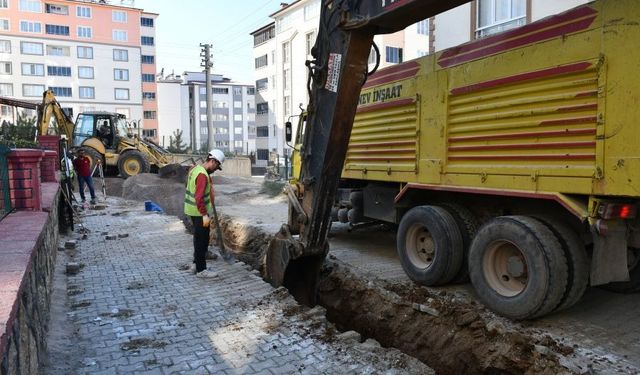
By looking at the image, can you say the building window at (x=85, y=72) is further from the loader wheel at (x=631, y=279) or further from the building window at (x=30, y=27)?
the loader wheel at (x=631, y=279)

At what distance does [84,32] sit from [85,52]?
8.25 ft

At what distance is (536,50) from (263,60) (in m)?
50.4

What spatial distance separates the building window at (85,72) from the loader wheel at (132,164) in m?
44.5

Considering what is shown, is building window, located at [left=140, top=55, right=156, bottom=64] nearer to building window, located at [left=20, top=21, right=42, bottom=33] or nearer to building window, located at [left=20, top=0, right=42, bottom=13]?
building window, located at [left=20, top=21, right=42, bottom=33]

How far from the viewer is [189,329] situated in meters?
4.62

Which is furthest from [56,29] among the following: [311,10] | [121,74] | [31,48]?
[311,10]

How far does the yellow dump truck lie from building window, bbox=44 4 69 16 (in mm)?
61983

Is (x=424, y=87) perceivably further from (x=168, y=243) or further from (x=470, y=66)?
(x=168, y=243)

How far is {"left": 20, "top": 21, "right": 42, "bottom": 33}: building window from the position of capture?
2138 inches

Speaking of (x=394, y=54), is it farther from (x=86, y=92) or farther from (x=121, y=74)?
(x=86, y=92)

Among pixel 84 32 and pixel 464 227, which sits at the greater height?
pixel 84 32

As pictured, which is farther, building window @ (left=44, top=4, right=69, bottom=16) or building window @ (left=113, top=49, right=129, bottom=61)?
building window @ (left=113, top=49, right=129, bottom=61)

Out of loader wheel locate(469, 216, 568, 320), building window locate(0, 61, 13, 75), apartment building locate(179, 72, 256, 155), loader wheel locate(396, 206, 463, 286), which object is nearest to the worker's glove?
loader wheel locate(396, 206, 463, 286)

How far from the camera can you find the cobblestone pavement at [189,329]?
3865 mm
